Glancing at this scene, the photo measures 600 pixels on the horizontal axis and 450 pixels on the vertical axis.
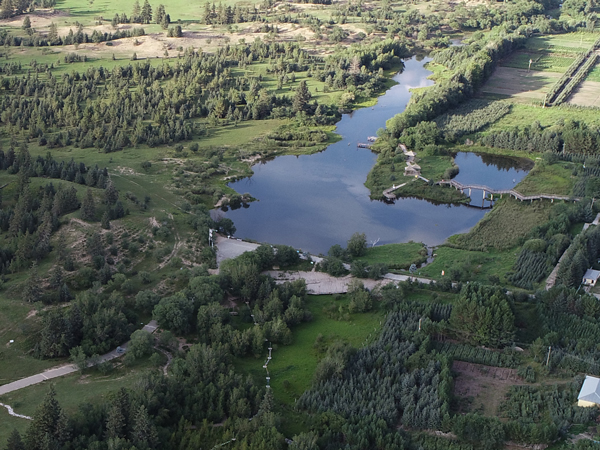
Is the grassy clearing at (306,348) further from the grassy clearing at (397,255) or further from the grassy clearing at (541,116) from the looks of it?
the grassy clearing at (541,116)

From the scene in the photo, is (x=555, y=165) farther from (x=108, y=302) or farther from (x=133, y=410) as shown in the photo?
(x=133, y=410)

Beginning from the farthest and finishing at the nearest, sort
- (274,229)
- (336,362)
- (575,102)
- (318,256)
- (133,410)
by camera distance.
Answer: (575,102), (274,229), (318,256), (336,362), (133,410)

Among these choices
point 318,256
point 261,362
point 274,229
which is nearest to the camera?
point 261,362

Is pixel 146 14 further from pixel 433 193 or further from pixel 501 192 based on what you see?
pixel 501 192

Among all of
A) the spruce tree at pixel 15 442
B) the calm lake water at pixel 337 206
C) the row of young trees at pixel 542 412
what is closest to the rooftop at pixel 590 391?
the row of young trees at pixel 542 412

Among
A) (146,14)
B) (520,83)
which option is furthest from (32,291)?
(146,14)

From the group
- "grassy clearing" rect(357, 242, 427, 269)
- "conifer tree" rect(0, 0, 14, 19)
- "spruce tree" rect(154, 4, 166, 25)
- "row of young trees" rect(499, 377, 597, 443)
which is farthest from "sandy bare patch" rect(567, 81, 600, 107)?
"conifer tree" rect(0, 0, 14, 19)

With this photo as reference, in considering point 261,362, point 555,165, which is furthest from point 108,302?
point 555,165
